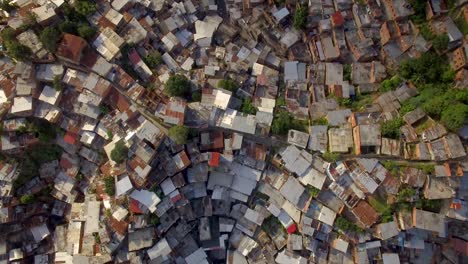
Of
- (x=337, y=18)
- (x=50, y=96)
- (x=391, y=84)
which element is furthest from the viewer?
(x=337, y=18)

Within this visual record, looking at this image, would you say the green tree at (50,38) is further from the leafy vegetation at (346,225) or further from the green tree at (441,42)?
the green tree at (441,42)

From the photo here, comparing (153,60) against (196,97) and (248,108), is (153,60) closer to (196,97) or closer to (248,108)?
(196,97)

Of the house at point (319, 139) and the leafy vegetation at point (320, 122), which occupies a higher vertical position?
the leafy vegetation at point (320, 122)

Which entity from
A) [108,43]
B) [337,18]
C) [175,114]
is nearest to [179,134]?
[175,114]

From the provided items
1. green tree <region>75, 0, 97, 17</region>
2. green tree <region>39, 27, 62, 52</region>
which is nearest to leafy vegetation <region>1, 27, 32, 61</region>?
green tree <region>39, 27, 62, 52</region>

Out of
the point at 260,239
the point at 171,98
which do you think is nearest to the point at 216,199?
the point at 260,239

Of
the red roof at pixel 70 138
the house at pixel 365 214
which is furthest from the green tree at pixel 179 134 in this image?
the house at pixel 365 214
